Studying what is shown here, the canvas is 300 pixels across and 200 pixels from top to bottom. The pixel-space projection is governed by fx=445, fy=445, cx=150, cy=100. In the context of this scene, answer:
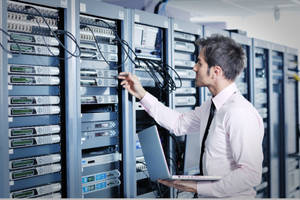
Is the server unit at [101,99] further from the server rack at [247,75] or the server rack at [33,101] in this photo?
the server rack at [247,75]

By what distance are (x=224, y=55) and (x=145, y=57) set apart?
527 mm

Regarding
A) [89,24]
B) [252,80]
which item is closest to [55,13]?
[89,24]

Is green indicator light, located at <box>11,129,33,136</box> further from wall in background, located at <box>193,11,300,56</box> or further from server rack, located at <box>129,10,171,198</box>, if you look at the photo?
wall in background, located at <box>193,11,300,56</box>

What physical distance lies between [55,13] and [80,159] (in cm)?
69

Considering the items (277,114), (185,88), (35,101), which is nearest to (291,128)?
(277,114)

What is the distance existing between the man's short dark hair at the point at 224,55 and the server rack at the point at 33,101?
0.73 metres

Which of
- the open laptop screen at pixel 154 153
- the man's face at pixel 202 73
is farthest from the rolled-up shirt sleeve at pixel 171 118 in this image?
the man's face at pixel 202 73

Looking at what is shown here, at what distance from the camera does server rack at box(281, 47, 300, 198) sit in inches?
184

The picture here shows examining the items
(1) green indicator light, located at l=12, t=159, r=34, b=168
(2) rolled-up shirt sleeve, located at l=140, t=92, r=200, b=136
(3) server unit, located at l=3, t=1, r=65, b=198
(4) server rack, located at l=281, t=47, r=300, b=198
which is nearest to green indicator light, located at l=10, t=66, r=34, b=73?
(3) server unit, located at l=3, t=1, r=65, b=198

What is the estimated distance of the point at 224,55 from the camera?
225 centimetres

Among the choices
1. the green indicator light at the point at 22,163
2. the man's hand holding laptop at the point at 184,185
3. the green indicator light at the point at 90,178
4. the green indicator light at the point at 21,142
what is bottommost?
the man's hand holding laptop at the point at 184,185

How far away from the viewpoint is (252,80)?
13.1 ft

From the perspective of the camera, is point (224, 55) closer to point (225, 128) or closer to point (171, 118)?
point (225, 128)

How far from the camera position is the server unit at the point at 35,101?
185 cm
